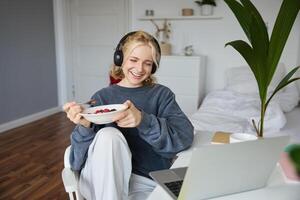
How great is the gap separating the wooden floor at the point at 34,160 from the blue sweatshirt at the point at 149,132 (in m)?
1.16

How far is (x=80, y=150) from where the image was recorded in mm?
1011

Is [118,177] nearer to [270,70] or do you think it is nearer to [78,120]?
[78,120]

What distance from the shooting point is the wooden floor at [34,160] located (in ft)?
7.00

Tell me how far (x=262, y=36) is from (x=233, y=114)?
1.50 metres

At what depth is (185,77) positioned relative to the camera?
3.40 meters

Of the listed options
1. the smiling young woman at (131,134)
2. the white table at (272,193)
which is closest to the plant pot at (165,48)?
the smiling young woman at (131,134)

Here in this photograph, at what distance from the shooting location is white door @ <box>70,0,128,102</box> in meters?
4.07

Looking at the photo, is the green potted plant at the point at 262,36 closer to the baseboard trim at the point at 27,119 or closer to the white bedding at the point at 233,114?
the white bedding at the point at 233,114

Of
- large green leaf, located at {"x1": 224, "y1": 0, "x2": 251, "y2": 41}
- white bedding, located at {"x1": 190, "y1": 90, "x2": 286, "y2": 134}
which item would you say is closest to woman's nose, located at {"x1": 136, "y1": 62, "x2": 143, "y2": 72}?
large green leaf, located at {"x1": 224, "y1": 0, "x2": 251, "y2": 41}

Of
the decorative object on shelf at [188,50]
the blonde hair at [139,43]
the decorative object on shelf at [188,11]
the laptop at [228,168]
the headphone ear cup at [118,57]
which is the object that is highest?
the decorative object on shelf at [188,11]

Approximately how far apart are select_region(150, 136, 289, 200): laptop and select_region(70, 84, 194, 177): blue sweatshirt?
259 millimetres

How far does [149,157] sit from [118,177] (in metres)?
0.21

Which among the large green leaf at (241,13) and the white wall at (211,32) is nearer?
the large green leaf at (241,13)

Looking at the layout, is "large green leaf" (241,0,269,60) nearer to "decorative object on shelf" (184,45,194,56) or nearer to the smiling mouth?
the smiling mouth
